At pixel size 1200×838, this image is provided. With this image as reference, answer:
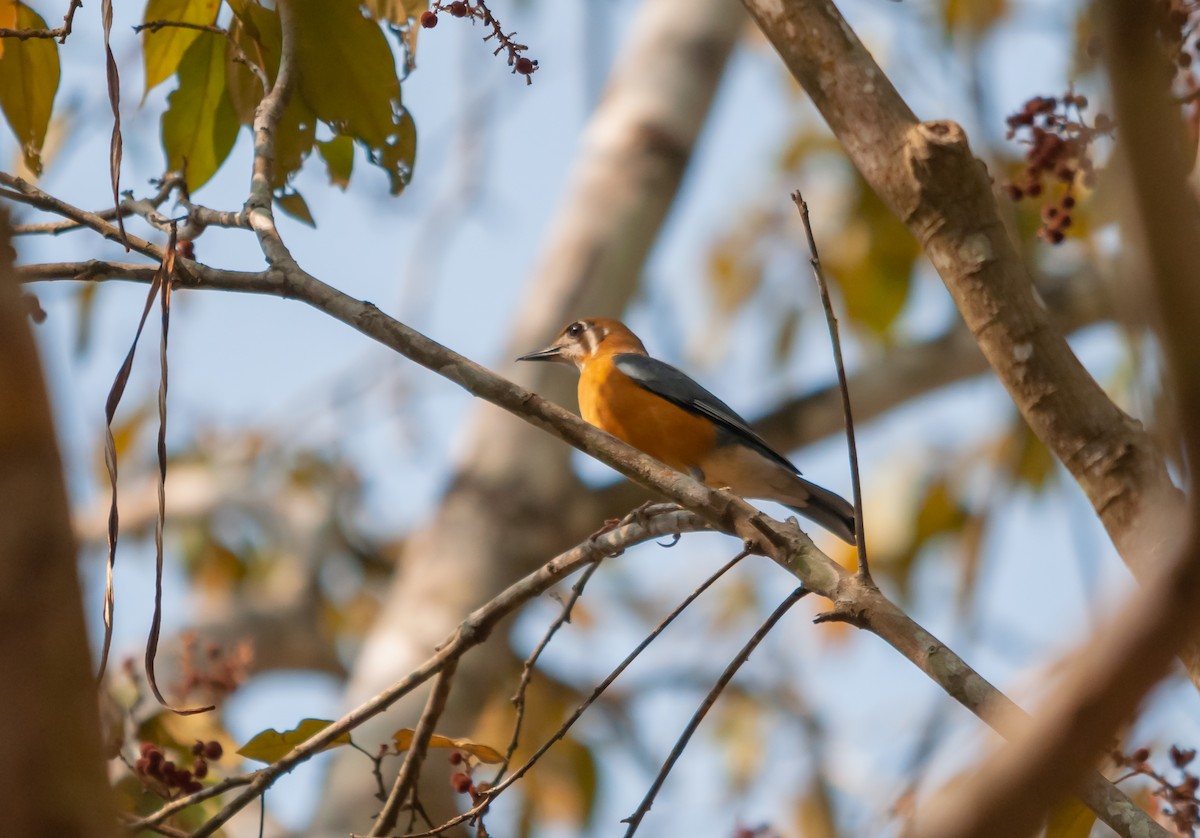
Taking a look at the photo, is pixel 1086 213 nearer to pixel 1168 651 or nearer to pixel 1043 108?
pixel 1043 108

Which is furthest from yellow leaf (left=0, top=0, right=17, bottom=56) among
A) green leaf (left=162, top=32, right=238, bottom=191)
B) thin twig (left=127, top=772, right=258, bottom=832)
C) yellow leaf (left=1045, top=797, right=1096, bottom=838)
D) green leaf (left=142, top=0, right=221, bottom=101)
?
yellow leaf (left=1045, top=797, right=1096, bottom=838)

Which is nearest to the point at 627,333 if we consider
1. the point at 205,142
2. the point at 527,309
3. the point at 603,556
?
the point at 527,309

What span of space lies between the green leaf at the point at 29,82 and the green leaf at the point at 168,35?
25 cm

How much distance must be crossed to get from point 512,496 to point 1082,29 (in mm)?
3432

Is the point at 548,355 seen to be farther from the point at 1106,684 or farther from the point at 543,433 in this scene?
the point at 1106,684

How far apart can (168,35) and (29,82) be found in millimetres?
385

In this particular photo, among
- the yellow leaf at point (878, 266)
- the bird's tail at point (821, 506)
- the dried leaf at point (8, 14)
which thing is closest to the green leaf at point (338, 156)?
the dried leaf at point (8, 14)

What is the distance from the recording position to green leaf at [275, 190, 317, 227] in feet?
10.9

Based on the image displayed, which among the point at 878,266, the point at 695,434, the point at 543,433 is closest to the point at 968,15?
the point at 878,266

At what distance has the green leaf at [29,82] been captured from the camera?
9.98ft

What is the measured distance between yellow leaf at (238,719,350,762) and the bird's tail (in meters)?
3.21

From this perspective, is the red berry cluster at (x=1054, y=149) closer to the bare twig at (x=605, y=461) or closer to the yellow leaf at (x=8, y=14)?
the bare twig at (x=605, y=461)

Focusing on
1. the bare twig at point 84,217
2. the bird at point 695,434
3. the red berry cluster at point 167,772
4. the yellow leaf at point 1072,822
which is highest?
the bird at point 695,434

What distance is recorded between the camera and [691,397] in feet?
19.3
